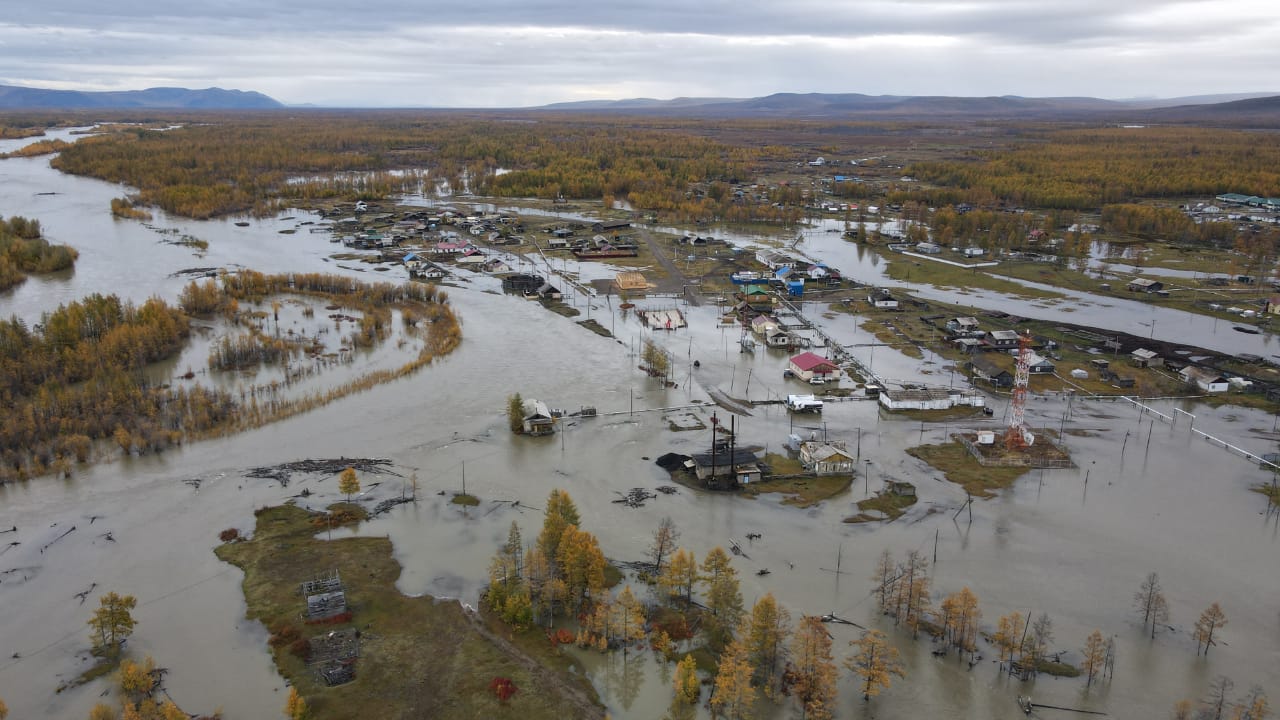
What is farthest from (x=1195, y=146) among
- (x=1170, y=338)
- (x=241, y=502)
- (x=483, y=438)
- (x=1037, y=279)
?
(x=241, y=502)

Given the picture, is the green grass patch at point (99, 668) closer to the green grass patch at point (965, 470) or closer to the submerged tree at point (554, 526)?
the submerged tree at point (554, 526)

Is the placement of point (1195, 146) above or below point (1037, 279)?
above

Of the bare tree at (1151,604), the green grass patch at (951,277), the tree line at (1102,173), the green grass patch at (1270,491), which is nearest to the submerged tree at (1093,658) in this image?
the bare tree at (1151,604)

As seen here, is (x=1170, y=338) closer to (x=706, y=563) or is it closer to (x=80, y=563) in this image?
(x=706, y=563)

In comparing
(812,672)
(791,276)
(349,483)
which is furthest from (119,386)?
(791,276)

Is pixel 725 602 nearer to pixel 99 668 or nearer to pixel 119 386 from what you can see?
pixel 99 668

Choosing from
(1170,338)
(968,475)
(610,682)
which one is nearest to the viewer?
(610,682)
